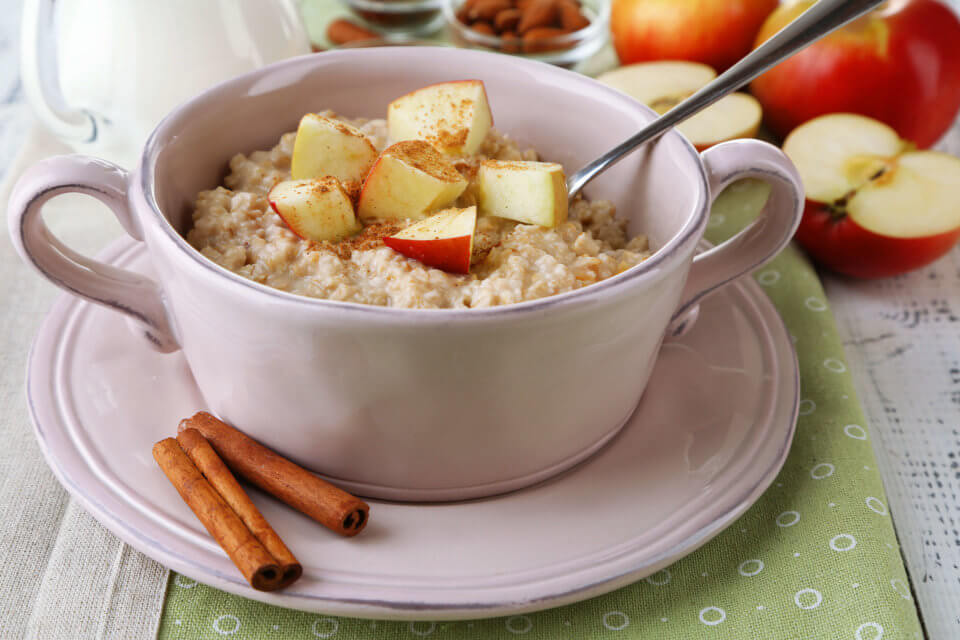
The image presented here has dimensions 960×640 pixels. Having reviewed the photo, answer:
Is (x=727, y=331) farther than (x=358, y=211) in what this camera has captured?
Yes

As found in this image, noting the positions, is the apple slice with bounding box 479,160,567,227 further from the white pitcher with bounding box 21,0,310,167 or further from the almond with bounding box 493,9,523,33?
the almond with bounding box 493,9,523,33

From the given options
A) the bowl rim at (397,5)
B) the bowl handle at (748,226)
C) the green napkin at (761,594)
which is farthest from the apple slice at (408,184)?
the bowl rim at (397,5)

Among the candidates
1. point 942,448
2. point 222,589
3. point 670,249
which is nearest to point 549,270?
point 670,249

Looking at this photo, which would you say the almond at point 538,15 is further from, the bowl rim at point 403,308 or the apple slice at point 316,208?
the apple slice at point 316,208

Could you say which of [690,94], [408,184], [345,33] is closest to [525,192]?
[408,184]

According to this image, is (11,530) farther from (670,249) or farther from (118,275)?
(670,249)

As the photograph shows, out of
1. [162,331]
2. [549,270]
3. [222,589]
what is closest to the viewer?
[222,589]
